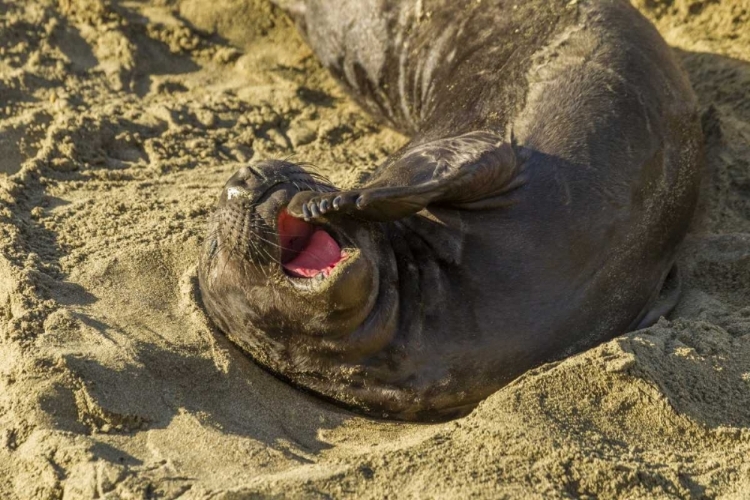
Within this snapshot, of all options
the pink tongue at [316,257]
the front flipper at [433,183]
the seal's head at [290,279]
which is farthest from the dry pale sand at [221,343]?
the front flipper at [433,183]

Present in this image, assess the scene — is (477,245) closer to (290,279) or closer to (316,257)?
(316,257)

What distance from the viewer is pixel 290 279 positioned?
4145 mm

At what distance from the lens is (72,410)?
12.5 ft

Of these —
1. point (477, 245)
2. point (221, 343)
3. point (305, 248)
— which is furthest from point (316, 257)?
point (477, 245)

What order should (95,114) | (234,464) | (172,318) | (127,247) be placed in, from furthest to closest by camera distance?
(95,114)
(127,247)
(172,318)
(234,464)

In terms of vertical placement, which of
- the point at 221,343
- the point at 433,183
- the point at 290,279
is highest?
the point at 433,183

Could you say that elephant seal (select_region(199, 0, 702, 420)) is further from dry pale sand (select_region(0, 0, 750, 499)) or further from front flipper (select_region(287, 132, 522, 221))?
dry pale sand (select_region(0, 0, 750, 499))

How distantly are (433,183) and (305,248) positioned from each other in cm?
60

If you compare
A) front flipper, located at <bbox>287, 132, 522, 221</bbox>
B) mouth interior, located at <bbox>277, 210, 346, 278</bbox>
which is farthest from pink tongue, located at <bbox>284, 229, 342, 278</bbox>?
front flipper, located at <bbox>287, 132, 522, 221</bbox>

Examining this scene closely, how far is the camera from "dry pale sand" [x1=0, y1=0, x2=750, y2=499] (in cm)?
355

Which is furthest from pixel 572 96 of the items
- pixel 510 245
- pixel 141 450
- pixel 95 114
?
pixel 95 114

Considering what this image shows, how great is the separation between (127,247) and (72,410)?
1.25 meters

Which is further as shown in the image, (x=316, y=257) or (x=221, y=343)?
(x=221, y=343)

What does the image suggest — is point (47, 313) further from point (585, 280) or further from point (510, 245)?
point (585, 280)
